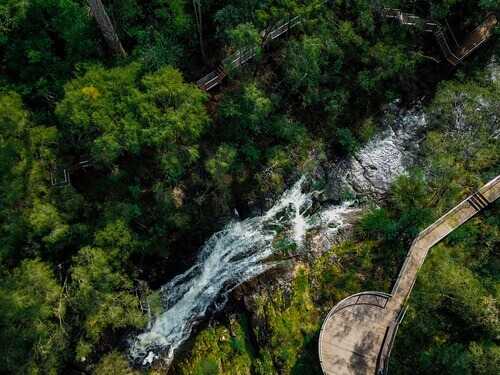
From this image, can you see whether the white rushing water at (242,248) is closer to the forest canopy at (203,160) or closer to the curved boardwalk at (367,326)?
the forest canopy at (203,160)

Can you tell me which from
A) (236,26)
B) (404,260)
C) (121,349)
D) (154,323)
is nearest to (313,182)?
(404,260)

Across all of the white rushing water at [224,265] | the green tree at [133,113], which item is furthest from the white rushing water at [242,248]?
the green tree at [133,113]

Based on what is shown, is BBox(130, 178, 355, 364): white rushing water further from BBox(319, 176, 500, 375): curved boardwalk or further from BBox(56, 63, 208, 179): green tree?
BBox(56, 63, 208, 179): green tree

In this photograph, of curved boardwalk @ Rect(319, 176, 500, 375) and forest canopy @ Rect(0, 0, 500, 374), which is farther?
curved boardwalk @ Rect(319, 176, 500, 375)

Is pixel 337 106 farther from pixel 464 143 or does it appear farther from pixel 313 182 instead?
pixel 464 143

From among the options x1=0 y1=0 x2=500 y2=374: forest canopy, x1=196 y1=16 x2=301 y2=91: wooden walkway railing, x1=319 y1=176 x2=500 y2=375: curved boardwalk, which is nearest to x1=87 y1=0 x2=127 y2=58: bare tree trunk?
x1=0 y1=0 x2=500 y2=374: forest canopy

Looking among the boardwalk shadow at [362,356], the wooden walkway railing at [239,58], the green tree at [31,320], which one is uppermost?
the wooden walkway railing at [239,58]

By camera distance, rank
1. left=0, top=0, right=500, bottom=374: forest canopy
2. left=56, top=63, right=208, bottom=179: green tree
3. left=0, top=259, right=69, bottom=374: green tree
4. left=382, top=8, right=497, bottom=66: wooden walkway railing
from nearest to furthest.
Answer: left=0, top=259, right=69, bottom=374: green tree
left=56, top=63, right=208, bottom=179: green tree
left=0, top=0, right=500, bottom=374: forest canopy
left=382, top=8, right=497, bottom=66: wooden walkway railing
